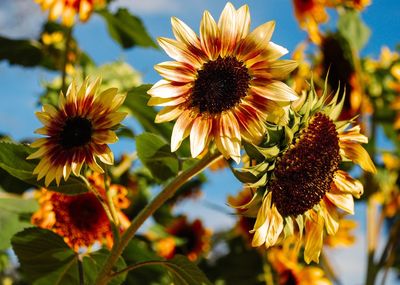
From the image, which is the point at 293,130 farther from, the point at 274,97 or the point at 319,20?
the point at 319,20

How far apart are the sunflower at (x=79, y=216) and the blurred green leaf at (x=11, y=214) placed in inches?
1.1

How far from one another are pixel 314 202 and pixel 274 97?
4.4 inches

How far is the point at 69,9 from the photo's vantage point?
123 centimetres

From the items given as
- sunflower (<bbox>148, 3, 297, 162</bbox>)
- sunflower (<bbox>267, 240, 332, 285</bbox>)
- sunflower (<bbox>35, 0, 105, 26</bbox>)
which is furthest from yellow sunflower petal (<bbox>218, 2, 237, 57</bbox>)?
sunflower (<bbox>267, 240, 332, 285</bbox>)

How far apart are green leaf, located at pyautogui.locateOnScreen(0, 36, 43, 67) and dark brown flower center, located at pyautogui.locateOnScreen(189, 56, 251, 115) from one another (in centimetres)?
88

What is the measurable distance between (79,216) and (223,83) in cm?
40

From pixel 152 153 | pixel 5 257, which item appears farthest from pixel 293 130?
pixel 5 257

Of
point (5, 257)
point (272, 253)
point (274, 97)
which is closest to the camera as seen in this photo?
point (274, 97)

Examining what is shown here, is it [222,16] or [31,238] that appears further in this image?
[31,238]

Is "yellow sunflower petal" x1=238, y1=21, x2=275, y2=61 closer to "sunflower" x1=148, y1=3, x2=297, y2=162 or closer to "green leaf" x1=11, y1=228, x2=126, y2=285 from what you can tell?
"sunflower" x1=148, y1=3, x2=297, y2=162

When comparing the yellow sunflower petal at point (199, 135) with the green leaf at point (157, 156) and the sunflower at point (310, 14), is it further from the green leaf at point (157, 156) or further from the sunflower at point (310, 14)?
the sunflower at point (310, 14)

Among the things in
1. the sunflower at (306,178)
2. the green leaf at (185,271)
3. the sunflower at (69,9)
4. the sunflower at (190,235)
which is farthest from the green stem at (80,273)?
the sunflower at (190,235)

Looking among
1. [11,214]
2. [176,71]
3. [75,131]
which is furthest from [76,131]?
[11,214]

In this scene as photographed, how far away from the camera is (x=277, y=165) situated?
63cm
